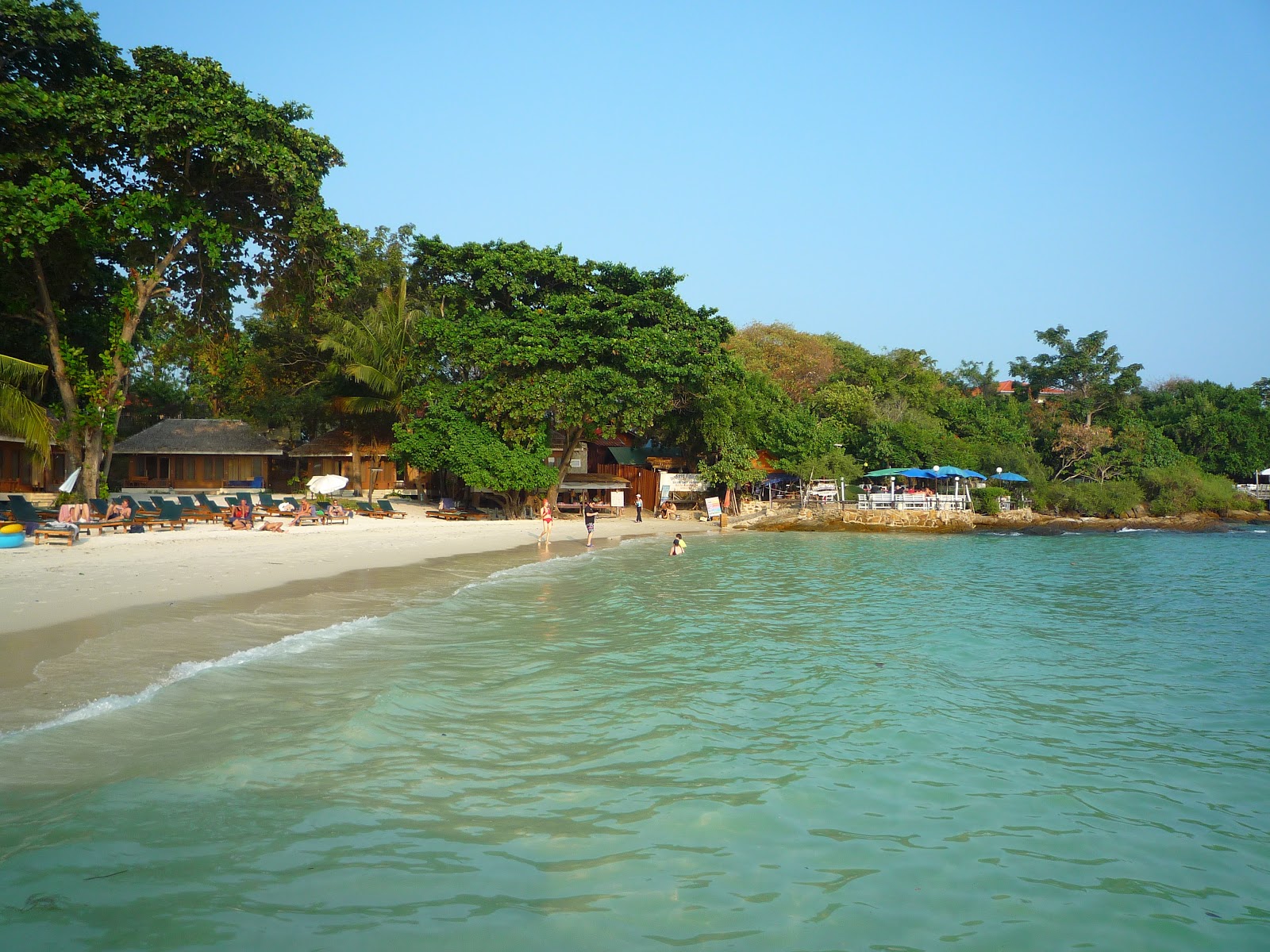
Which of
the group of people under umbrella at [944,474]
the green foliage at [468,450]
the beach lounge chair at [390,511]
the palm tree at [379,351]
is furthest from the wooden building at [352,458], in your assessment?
the group of people under umbrella at [944,474]

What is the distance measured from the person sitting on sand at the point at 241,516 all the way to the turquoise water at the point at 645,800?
12.5 meters

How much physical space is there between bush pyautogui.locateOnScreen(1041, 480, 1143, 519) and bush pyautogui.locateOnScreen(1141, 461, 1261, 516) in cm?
128

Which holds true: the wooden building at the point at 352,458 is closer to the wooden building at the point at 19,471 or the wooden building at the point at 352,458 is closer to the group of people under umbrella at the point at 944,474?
the wooden building at the point at 19,471

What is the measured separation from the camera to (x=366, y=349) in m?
32.7

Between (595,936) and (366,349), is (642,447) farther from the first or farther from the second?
(595,936)

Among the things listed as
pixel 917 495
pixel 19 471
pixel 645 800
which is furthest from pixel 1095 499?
pixel 19 471

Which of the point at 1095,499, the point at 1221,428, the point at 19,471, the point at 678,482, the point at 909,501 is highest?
the point at 1221,428

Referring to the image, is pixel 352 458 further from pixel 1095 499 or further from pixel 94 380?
pixel 1095 499

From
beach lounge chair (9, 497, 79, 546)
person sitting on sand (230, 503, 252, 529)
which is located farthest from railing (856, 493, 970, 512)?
beach lounge chair (9, 497, 79, 546)

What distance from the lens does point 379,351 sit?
32750mm

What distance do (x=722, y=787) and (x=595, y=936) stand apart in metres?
2.22

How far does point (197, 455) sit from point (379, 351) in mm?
11368

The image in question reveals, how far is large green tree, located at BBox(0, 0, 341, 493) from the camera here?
18719 millimetres

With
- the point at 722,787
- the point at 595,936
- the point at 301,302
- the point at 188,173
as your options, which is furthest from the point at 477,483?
the point at 595,936
